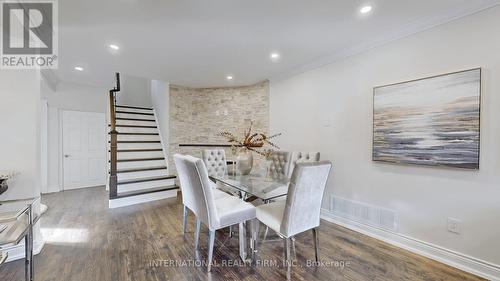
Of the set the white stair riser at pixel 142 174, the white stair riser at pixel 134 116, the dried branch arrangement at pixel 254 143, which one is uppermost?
the white stair riser at pixel 134 116

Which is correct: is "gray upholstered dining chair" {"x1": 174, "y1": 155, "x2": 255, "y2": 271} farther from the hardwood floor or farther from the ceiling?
the ceiling

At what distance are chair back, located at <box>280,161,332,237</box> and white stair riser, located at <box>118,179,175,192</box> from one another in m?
3.38

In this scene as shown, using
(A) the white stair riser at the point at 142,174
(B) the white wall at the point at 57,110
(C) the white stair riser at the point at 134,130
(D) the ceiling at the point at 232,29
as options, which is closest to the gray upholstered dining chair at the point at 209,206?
(D) the ceiling at the point at 232,29

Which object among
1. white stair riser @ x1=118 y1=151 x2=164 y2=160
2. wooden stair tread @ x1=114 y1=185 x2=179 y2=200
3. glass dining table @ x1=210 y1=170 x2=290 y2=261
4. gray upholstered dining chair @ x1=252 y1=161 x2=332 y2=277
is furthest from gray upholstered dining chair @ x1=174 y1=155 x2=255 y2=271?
white stair riser @ x1=118 y1=151 x2=164 y2=160

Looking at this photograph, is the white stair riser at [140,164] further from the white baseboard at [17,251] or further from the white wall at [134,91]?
the white wall at [134,91]

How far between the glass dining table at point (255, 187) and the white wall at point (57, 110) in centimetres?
434

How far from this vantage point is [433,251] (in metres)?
2.15

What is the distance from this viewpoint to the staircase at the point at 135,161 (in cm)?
383

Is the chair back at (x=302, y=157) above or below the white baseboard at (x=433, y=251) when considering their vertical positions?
above

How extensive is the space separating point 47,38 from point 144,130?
322 centimetres

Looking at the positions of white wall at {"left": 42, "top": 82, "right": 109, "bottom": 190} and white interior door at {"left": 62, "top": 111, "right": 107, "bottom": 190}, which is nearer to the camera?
white wall at {"left": 42, "top": 82, "right": 109, "bottom": 190}

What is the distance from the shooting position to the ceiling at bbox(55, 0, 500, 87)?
192 cm

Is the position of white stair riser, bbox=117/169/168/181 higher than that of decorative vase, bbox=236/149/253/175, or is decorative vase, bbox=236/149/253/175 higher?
decorative vase, bbox=236/149/253/175

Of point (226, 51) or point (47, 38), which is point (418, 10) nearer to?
point (226, 51)
